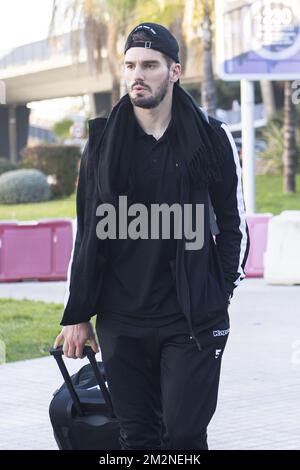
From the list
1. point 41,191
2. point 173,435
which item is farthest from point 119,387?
point 41,191

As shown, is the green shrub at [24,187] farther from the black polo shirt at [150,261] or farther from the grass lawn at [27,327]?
the black polo shirt at [150,261]

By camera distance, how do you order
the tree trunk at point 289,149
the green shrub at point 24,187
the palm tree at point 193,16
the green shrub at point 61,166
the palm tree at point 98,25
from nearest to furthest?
the tree trunk at point 289,149, the palm tree at point 193,16, the green shrub at point 24,187, the green shrub at point 61,166, the palm tree at point 98,25

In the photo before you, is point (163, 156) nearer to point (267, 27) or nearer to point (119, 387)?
point (119, 387)

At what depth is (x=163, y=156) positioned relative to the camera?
4.06 meters

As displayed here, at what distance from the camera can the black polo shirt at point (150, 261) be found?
4.02 metres

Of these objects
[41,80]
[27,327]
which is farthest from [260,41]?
[41,80]

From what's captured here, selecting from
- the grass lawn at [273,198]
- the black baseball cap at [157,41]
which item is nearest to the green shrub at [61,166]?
the grass lawn at [273,198]

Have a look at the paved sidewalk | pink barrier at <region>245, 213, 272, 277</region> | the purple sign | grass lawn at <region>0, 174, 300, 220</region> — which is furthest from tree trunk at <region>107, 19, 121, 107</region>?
the paved sidewalk

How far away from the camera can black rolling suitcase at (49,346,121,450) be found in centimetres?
457

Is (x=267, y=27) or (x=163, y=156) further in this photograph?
(x=267, y=27)

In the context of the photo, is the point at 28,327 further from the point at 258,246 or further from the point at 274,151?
the point at 274,151

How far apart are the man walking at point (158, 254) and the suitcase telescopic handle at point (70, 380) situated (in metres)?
0.13

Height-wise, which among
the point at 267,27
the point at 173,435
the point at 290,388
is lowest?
the point at 290,388

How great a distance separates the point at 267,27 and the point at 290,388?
454 inches
